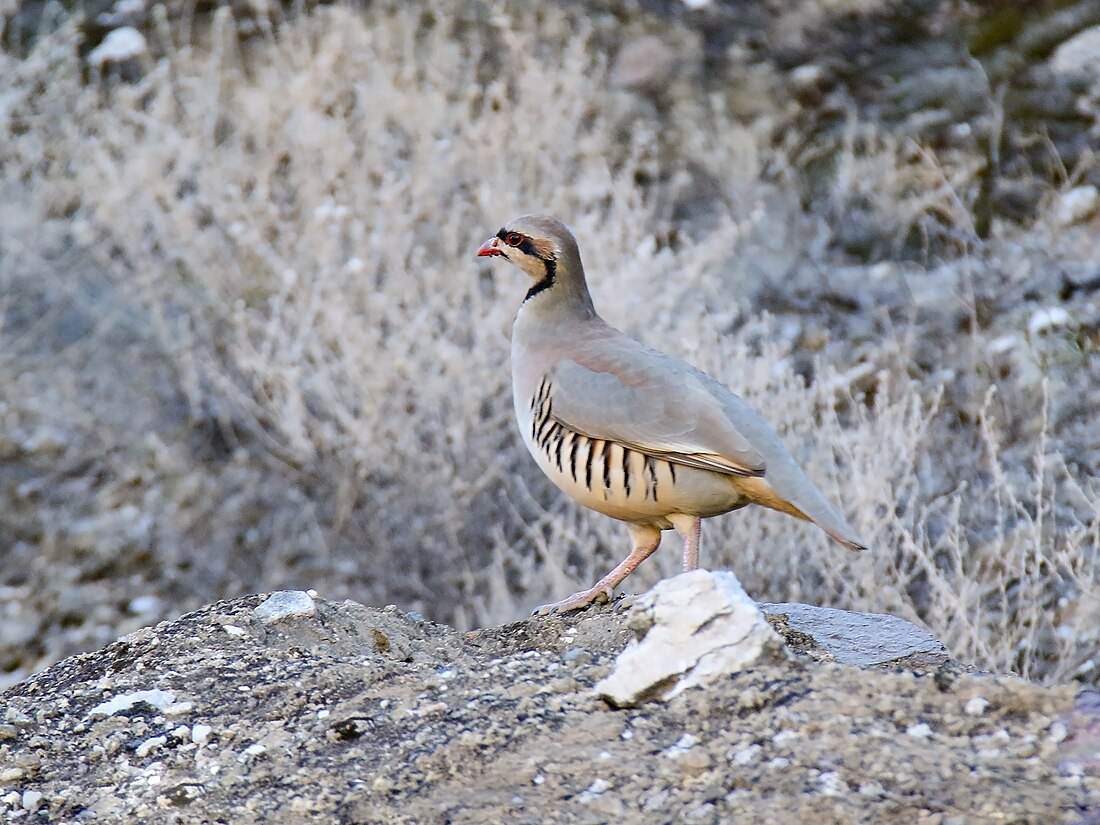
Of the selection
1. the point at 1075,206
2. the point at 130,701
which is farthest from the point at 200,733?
the point at 1075,206

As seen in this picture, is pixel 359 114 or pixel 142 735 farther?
pixel 359 114

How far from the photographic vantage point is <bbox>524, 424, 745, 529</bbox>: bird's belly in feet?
14.7

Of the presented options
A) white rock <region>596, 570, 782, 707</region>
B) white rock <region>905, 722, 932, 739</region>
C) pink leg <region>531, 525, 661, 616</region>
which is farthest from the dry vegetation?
white rock <region>905, 722, 932, 739</region>

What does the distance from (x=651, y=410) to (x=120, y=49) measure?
7.25 metres

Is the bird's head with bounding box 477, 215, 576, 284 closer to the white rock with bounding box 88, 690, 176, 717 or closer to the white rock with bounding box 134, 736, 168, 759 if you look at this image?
the white rock with bounding box 88, 690, 176, 717

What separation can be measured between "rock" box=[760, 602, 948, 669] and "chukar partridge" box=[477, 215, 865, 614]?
313mm

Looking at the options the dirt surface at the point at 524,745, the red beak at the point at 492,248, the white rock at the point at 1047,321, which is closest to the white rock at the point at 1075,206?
the white rock at the point at 1047,321

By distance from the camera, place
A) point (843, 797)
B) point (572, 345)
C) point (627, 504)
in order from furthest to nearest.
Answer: point (572, 345), point (627, 504), point (843, 797)

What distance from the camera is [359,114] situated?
31.1ft

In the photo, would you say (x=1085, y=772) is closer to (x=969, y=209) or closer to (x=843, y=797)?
(x=843, y=797)

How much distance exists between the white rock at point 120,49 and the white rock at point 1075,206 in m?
5.97

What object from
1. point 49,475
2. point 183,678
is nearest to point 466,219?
point 49,475

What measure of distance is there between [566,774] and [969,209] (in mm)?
7416

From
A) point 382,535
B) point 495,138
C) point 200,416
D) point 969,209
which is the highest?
point 495,138
